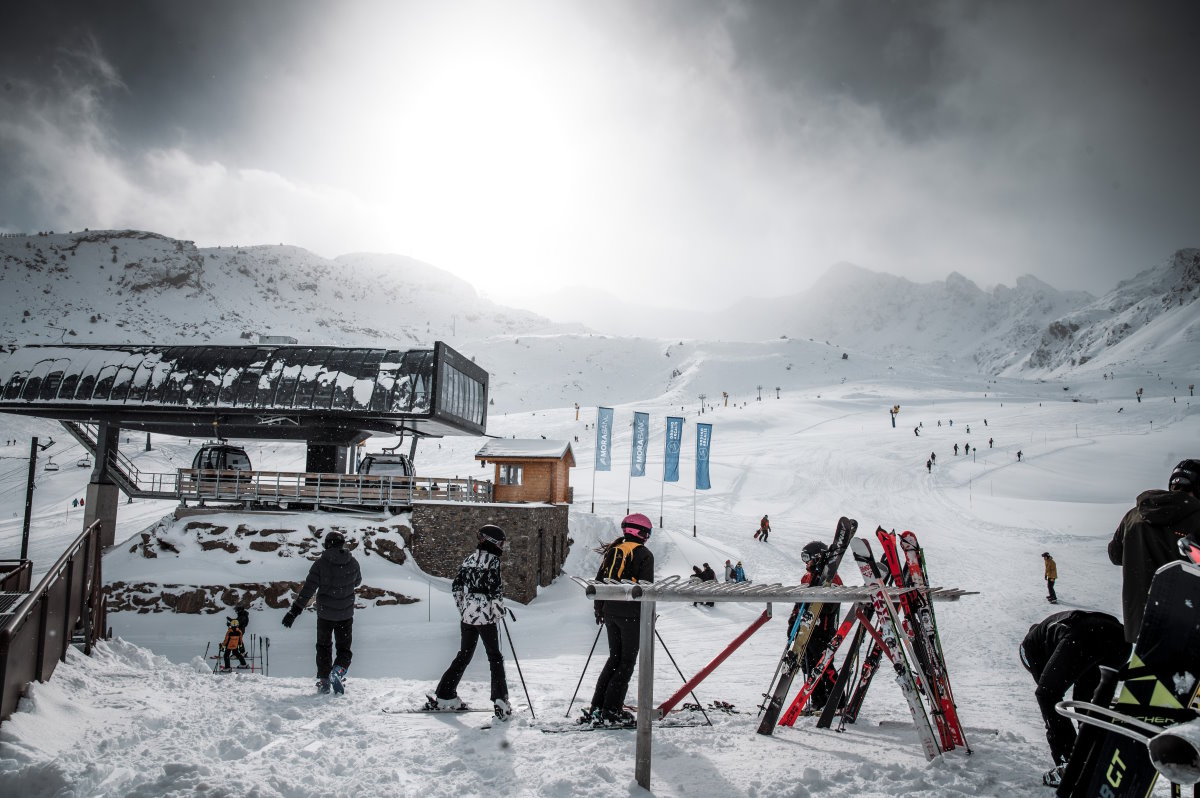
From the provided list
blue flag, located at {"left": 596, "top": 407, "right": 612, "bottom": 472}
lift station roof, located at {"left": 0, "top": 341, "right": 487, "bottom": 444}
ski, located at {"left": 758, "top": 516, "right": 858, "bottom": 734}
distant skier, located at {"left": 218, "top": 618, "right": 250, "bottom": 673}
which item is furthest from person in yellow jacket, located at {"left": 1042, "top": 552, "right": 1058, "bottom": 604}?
distant skier, located at {"left": 218, "top": 618, "right": 250, "bottom": 673}

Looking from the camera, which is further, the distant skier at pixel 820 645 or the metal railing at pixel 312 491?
the metal railing at pixel 312 491

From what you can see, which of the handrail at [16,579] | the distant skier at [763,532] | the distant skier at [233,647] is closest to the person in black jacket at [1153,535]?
the handrail at [16,579]

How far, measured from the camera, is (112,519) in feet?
79.8

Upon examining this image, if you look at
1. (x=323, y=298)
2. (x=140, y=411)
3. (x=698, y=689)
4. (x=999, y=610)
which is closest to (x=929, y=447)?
(x=999, y=610)

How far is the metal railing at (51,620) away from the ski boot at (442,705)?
131 inches

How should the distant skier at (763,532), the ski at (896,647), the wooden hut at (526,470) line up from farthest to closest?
the distant skier at (763,532) < the wooden hut at (526,470) < the ski at (896,647)

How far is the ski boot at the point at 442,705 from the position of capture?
6891 millimetres

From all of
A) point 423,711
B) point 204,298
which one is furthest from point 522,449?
point 204,298

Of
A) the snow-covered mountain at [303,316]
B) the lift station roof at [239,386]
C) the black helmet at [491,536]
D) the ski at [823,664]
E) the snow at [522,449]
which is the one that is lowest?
the ski at [823,664]

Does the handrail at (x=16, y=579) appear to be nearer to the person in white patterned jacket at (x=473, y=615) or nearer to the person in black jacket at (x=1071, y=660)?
the person in white patterned jacket at (x=473, y=615)

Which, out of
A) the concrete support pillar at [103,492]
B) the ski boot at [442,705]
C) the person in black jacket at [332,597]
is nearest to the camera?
the ski boot at [442,705]

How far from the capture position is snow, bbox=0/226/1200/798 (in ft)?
15.9

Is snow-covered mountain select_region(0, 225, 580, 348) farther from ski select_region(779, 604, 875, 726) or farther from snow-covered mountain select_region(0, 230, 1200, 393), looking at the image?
ski select_region(779, 604, 875, 726)

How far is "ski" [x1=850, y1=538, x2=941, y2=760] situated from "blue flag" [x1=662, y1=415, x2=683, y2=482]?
25408 mm
